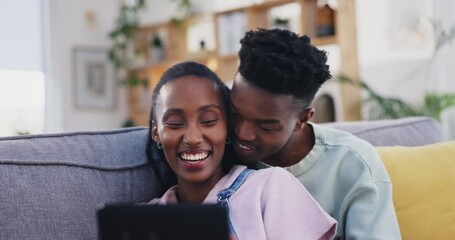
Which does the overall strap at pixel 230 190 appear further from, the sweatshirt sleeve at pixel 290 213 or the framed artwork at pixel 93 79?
the framed artwork at pixel 93 79

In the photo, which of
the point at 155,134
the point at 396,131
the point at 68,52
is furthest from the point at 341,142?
the point at 68,52

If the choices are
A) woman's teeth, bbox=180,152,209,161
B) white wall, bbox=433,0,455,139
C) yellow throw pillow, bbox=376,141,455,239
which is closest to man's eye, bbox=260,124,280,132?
woman's teeth, bbox=180,152,209,161

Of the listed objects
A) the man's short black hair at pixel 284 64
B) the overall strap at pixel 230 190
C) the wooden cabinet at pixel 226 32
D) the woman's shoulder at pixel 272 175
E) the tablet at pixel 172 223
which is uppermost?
the wooden cabinet at pixel 226 32

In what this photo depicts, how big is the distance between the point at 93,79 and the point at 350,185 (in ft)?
16.1

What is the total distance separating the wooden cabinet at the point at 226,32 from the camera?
14.6 ft

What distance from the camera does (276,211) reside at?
1.22 m

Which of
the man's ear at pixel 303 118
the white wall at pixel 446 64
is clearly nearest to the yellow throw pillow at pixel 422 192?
the man's ear at pixel 303 118

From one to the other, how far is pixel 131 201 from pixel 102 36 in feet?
16.2

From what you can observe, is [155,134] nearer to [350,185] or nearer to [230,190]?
[230,190]

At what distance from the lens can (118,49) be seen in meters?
6.13

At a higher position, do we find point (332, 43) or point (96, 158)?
point (332, 43)

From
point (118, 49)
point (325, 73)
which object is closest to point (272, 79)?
point (325, 73)

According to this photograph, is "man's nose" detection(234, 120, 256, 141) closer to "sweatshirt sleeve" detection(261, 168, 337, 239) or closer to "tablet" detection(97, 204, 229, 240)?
"sweatshirt sleeve" detection(261, 168, 337, 239)

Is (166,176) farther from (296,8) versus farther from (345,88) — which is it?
(296,8)
